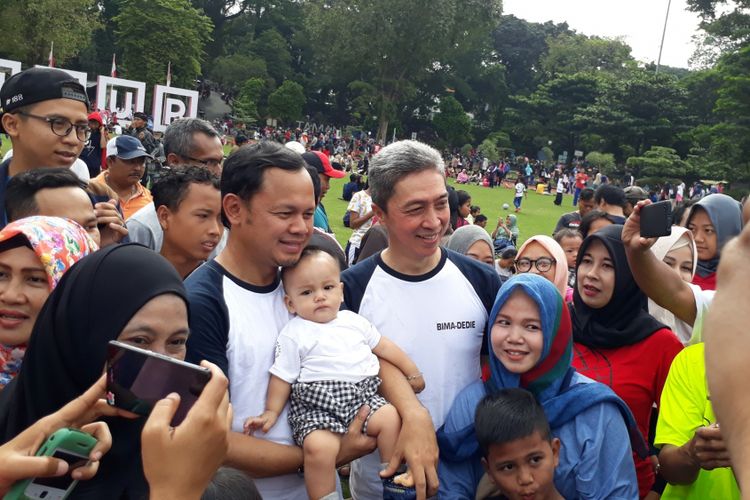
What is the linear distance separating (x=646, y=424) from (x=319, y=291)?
1813 millimetres

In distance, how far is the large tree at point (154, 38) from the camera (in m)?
43.2

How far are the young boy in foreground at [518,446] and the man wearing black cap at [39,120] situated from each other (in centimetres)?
282

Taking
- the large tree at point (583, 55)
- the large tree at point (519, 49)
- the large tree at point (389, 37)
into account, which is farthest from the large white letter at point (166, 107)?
the large tree at point (519, 49)

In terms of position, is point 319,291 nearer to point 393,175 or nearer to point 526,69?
point 393,175

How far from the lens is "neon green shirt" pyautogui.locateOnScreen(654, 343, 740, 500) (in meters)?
2.71

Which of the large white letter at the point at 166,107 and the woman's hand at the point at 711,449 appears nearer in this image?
the woman's hand at the point at 711,449

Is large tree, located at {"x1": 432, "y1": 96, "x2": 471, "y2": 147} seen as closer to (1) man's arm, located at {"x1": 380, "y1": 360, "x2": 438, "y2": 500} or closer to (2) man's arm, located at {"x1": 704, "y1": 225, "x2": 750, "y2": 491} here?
(1) man's arm, located at {"x1": 380, "y1": 360, "x2": 438, "y2": 500}

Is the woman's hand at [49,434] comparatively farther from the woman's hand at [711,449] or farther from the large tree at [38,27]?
the large tree at [38,27]

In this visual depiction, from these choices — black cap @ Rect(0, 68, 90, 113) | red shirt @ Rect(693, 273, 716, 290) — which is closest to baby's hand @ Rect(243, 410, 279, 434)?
black cap @ Rect(0, 68, 90, 113)

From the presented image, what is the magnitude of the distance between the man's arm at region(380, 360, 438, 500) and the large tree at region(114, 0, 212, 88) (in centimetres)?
4417

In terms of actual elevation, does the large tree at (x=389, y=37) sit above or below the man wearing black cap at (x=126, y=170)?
above

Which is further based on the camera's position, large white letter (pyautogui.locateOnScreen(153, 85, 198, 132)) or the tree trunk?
the tree trunk

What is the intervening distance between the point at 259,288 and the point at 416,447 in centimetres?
87

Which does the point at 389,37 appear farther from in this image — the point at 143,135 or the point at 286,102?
the point at 143,135
